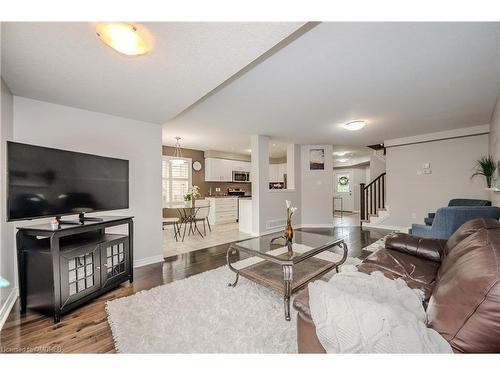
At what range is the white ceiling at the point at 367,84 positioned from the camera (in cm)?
169

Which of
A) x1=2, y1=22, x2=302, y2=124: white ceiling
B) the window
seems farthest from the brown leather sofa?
the window

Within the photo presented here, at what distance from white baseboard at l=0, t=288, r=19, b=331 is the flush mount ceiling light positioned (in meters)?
2.31

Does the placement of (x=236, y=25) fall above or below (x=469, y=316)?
above

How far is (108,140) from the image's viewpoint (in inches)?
108

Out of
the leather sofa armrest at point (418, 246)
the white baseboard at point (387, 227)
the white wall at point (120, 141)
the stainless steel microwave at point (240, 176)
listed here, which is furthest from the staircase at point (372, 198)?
the white wall at point (120, 141)

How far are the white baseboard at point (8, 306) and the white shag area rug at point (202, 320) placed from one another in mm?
754

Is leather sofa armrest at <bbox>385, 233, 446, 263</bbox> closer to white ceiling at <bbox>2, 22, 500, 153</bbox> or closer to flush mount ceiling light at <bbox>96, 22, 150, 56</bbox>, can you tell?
white ceiling at <bbox>2, 22, 500, 153</bbox>

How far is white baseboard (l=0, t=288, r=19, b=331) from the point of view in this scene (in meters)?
1.70

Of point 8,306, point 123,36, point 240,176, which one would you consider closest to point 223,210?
point 240,176

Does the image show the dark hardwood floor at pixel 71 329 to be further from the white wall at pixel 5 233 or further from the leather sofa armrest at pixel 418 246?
the leather sofa armrest at pixel 418 246
